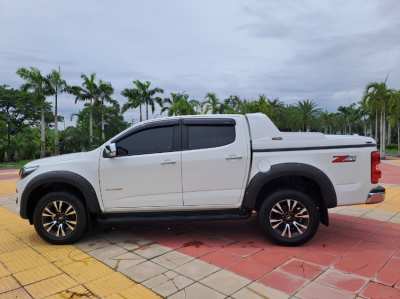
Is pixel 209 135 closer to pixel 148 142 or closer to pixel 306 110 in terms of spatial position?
pixel 148 142

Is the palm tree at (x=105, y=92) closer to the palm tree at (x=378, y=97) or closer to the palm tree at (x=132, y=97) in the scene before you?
the palm tree at (x=132, y=97)

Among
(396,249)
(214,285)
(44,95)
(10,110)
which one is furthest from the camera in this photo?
(10,110)

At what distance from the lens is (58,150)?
29.1 m

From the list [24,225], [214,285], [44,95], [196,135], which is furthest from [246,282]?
[44,95]

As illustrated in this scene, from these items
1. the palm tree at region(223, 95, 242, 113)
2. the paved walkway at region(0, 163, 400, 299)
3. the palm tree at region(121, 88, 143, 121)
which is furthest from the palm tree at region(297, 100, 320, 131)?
the paved walkway at region(0, 163, 400, 299)

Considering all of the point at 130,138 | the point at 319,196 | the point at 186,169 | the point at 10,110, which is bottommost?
the point at 319,196

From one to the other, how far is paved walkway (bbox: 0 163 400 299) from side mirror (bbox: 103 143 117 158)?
1.24m

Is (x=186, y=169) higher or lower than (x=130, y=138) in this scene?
lower

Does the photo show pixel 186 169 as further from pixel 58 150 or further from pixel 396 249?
pixel 58 150

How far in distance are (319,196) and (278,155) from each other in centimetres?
82

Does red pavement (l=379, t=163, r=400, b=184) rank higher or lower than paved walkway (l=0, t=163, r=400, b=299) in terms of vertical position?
lower

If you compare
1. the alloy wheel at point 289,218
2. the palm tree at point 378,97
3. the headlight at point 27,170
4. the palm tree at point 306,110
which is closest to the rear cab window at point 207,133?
the alloy wheel at point 289,218

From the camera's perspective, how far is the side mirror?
13.7ft

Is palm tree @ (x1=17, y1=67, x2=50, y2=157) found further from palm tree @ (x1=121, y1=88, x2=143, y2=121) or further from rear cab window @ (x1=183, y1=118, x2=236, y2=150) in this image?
rear cab window @ (x1=183, y1=118, x2=236, y2=150)
